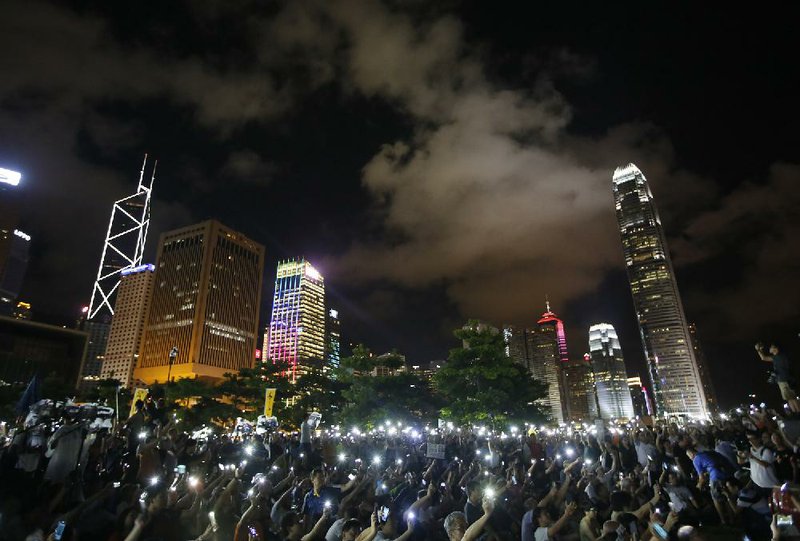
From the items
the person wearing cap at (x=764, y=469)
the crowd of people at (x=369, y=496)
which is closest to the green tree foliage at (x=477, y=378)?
the crowd of people at (x=369, y=496)

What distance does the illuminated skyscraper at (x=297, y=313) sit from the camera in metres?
181

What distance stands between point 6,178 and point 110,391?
1986 inches

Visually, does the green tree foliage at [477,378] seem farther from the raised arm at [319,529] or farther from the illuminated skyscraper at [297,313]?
the illuminated skyscraper at [297,313]

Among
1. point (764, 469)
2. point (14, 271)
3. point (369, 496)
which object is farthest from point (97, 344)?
point (764, 469)

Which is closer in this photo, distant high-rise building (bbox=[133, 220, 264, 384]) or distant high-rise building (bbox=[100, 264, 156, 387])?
distant high-rise building (bbox=[133, 220, 264, 384])

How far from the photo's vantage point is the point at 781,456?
334 inches

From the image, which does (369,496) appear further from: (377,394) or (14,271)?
(14,271)

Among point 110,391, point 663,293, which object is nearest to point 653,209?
point 663,293

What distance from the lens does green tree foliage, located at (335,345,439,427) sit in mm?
40000

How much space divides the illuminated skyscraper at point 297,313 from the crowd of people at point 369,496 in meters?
169

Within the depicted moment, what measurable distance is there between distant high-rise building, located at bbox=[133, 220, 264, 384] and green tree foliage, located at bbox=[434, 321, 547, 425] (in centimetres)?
8527

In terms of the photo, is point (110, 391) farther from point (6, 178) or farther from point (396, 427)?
point (6, 178)

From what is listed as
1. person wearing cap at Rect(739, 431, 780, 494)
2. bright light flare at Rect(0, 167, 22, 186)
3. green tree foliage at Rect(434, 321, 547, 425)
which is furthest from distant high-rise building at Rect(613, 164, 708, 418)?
bright light flare at Rect(0, 167, 22, 186)

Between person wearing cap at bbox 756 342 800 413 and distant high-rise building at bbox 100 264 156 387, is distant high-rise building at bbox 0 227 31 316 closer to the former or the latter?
distant high-rise building at bbox 100 264 156 387
